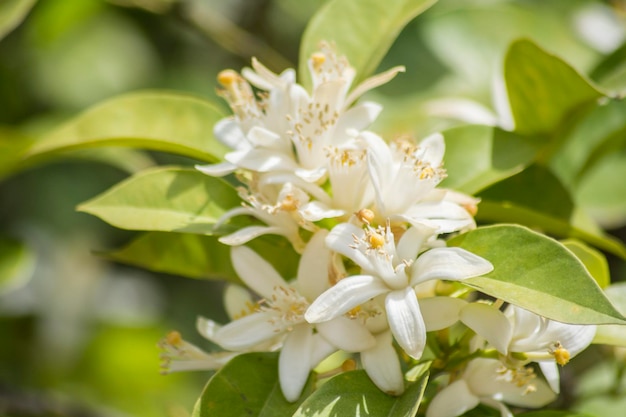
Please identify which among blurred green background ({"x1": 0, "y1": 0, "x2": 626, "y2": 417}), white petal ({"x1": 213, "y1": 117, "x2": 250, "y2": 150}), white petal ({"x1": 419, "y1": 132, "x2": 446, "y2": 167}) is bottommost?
blurred green background ({"x1": 0, "y1": 0, "x2": 626, "y2": 417})

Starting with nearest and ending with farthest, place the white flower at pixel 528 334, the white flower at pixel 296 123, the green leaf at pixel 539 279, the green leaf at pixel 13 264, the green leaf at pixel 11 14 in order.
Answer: the green leaf at pixel 539 279 < the white flower at pixel 528 334 < the white flower at pixel 296 123 < the green leaf at pixel 11 14 < the green leaf at pixel 13 264

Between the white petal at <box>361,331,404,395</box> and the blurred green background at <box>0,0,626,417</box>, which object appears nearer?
the white petal at <box>361,331,404,395</box>

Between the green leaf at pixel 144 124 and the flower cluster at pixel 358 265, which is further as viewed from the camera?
the green leaf at pixel 144 124

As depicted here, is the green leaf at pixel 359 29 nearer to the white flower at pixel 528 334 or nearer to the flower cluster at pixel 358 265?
the flower cluster at pixel 358 265

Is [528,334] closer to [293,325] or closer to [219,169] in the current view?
[293,325]

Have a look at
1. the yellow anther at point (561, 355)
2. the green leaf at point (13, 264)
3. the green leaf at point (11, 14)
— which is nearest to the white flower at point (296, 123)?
the yellow anther at point (561, 355)

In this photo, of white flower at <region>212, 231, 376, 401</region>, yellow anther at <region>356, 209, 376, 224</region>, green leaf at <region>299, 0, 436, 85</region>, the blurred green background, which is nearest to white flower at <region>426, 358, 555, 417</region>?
A: white flower at <region>212, 231, 376, 401</region>

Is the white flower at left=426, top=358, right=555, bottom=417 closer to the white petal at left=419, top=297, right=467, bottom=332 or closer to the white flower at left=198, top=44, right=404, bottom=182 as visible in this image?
the white petal at left=419, top=297, right=467, bottom=332
